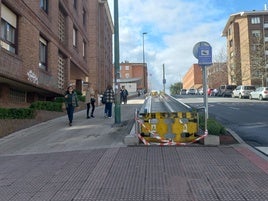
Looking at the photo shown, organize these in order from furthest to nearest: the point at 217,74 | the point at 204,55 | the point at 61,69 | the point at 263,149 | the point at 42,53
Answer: the point at 217,74
the point at 61,69
the point at 42,53
the point at 204,55
the point at 263,149

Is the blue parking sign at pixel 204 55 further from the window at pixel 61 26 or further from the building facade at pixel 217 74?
the building facade at pixel 217 74

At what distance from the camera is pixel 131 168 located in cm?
755

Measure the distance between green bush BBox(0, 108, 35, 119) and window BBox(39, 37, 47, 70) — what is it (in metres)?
6.81

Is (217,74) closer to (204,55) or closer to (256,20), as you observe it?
(256,20)

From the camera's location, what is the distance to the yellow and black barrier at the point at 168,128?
10.7 metres

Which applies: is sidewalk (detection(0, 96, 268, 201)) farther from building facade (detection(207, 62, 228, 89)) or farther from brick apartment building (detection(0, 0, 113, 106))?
building facade (detection(207, 62, 228, 89))

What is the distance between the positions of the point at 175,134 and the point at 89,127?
481cm

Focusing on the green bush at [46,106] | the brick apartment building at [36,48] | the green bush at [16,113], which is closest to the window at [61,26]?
the brick apartment building at [36,48]

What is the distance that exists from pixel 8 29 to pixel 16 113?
14.7 feet

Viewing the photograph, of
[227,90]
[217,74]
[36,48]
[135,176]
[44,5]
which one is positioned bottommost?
[135,176]

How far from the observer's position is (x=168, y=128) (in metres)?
10.7

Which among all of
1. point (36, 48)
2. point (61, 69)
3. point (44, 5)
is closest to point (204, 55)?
point (36, 48)

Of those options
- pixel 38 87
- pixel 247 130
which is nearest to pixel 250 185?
pixel 247 130

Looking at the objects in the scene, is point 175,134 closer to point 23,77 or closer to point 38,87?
point 23,77
